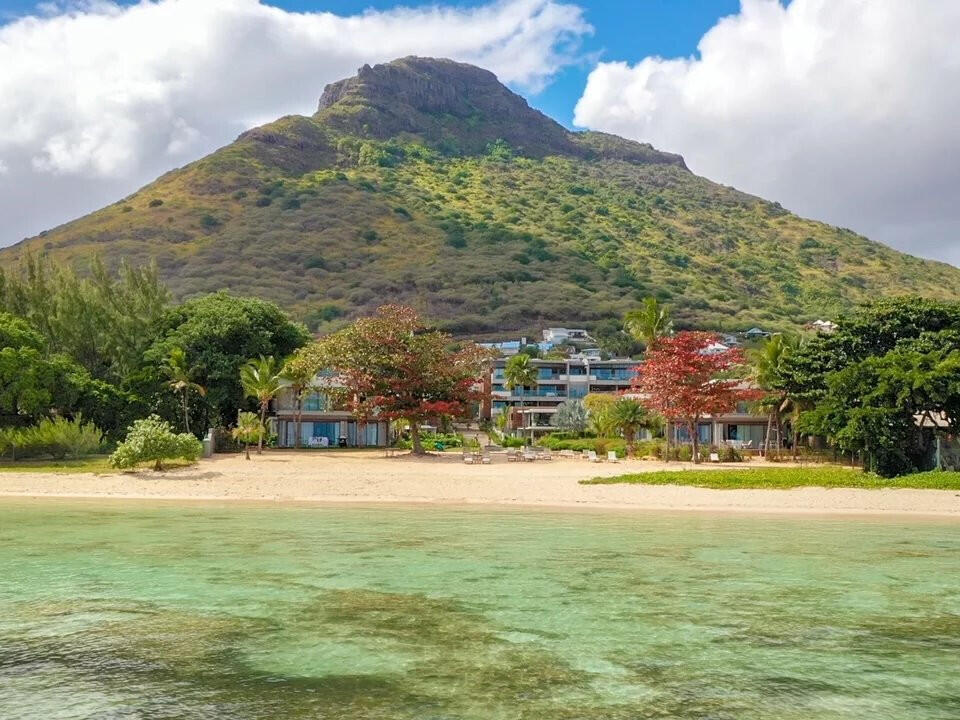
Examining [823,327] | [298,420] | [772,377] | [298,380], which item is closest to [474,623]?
[298,380]

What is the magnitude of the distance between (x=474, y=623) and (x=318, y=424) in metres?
44.6

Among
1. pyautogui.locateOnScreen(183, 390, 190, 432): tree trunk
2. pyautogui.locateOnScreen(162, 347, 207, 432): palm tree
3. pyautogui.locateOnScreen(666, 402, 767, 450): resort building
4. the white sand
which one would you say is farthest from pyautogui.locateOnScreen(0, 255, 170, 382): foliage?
pyautogui.locateOnScreen(666, 402, 767, 450): resort building

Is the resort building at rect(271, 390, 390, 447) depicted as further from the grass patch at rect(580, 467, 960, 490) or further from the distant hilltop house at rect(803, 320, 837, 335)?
the distant hilltop house at rect(803, 320, 837, 335)

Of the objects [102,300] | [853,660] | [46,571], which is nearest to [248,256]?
[102,300]

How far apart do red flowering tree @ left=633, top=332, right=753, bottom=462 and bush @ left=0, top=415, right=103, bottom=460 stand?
29.6 metres

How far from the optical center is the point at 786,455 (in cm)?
4747

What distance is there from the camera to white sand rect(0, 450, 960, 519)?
29.6m

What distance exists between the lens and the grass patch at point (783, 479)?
103 feet

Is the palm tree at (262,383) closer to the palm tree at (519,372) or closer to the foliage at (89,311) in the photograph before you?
the foliage at (89,311)

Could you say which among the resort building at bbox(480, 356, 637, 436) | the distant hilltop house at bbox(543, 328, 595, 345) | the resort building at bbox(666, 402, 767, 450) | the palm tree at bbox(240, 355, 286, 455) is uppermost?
the distant hilltop house at bbox(543, 328, 595, 345)

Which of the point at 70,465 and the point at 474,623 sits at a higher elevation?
the point at 70,465

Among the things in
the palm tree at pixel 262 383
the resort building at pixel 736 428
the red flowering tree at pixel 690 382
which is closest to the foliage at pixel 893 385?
the red flowering tree at pixel 690 382

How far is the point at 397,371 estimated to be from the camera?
46469mm

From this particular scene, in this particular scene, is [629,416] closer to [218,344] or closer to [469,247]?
[218,344]
